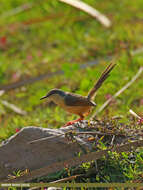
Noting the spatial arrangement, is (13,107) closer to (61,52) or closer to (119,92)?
(119,92)

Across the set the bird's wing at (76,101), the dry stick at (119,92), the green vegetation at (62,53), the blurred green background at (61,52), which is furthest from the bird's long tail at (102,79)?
the green vegetation at (62,53)

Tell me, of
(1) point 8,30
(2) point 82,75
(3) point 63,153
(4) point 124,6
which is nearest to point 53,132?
(3) point 63,153

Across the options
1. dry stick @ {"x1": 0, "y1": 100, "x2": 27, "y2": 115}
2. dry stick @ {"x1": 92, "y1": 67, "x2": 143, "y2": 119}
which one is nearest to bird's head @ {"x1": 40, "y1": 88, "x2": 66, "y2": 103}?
dry stick @ {"x1": 92, "y1": 67, "x2": 143, "y2": 119}

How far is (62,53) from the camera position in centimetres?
908

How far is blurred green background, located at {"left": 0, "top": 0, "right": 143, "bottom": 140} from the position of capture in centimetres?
630

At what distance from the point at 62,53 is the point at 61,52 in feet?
0.31

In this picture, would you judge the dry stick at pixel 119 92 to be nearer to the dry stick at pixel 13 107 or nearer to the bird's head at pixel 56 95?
the bird's head at pixel 56 95

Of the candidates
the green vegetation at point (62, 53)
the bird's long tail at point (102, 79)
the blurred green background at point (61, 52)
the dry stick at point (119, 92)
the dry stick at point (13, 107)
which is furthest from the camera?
the dry stick at point (13, 107)

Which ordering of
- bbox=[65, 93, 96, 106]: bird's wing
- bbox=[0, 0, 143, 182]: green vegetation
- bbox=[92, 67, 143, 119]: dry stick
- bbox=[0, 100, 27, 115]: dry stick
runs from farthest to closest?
bbox=[0, 100, 27, 115]: dry stick, bbox=[0, 0, 143, 182]: green vegetation, bbox=[92, 67, 143, 119]: dry stick, bbox=[65, 93, 96, 106]: bird's wing

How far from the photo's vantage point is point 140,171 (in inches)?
147

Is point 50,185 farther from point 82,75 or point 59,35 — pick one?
point 59,35

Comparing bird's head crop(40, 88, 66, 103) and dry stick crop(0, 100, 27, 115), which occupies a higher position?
dry stick crop(0, 100, 27, 115)

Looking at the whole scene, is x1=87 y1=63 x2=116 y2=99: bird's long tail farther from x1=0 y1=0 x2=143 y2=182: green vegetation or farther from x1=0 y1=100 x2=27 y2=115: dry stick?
x1=0 y1=100 x2=27 y2=115: dry stick

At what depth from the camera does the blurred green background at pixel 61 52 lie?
630 centimetres
